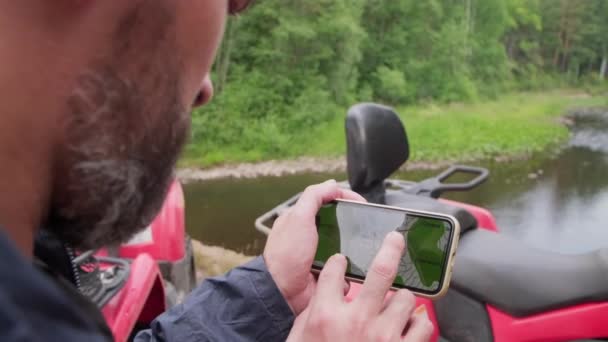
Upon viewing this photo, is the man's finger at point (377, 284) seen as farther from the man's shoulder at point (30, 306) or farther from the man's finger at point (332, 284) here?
the man's shoulder at point (30, 306)

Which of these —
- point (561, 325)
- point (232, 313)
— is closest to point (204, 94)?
point (232, 313)

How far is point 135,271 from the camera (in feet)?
5.17

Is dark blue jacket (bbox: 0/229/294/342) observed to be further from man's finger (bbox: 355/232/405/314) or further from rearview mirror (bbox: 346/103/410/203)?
→ rearview mirror (bbox: 346/103/410/203)

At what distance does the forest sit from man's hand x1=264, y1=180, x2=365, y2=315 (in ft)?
16.6

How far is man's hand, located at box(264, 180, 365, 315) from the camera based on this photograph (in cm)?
85

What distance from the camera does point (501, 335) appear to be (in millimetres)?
1371

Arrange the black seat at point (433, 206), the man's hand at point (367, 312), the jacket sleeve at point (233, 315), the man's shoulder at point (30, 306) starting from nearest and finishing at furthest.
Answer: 1. the man's shoulder at point (30, 306)
2. the man's hand at point (367, 312)
3. the jacket sleeve at point (233, 315)
4. the black seat at point (433, 206)

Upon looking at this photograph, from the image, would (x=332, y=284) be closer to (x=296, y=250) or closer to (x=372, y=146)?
(x=296, y=250)

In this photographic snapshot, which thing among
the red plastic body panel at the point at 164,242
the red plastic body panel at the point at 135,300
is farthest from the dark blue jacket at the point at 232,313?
the red plastic body panel at the point at 164,242

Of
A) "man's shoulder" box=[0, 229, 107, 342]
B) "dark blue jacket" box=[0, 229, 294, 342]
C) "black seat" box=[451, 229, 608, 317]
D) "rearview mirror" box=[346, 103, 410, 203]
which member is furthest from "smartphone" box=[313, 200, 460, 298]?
"rearview mirror" box=[346, 103, 410, 203]

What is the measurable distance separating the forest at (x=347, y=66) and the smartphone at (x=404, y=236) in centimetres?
503

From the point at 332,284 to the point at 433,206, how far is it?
3.57 ft

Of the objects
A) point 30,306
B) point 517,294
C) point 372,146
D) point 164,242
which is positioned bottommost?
point 164,242

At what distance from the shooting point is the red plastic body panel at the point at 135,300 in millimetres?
1373
